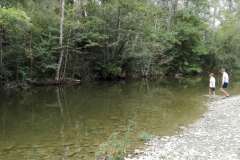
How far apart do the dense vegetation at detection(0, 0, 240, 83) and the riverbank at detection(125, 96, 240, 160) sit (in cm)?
856

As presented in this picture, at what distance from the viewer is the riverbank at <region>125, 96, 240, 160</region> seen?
16.4 ft

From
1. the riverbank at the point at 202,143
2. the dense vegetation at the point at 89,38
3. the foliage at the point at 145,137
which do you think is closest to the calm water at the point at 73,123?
the foliage at the point at 145,137

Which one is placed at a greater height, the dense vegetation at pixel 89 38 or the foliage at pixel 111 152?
the dense vegetation at pixel 89 38

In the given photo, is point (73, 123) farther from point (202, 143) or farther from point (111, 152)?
point (202, 143)

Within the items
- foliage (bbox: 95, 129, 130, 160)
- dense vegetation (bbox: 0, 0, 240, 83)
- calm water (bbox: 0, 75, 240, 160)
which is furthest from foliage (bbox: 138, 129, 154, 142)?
dense vegetation (bbox: 0, 0, 240, 83)

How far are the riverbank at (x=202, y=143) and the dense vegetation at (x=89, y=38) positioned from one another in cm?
856

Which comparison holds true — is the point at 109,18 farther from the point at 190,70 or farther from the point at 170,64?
the point at 190,70

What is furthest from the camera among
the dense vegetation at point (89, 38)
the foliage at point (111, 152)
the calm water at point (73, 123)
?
the dense vegetation at point (89, 38)

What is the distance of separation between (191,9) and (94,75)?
19949mm

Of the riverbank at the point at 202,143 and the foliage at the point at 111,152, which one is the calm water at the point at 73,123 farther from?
the riverbank at the point at 202,143

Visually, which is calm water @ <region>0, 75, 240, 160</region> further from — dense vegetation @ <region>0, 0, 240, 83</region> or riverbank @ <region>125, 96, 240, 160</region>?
dense vegetation @ <region>0, 0, 240, 83</region>

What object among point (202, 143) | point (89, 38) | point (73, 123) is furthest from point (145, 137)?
point (89, 38)

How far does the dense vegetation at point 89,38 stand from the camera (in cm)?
1695

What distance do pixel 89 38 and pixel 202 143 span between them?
64.3 ft
